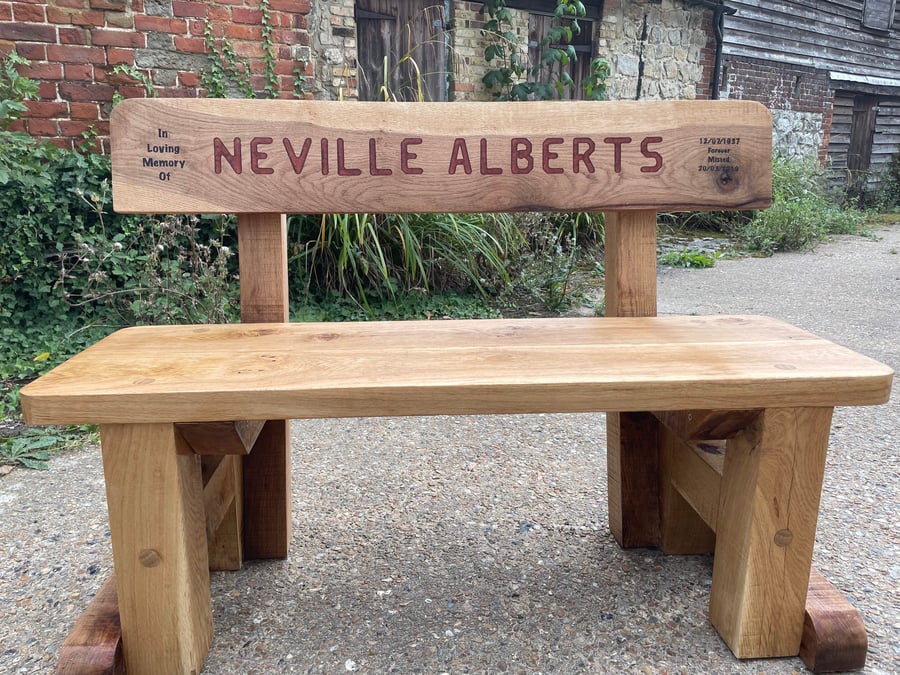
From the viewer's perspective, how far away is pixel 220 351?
1371 millimetres

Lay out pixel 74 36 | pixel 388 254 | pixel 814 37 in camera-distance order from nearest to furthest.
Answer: pixel 74 36
pixel 388 254
pixel 814 37

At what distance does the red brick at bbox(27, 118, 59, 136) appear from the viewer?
3.65m

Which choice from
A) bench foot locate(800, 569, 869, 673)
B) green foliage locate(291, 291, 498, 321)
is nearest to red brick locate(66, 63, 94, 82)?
green foliage locate(291, 291, 498, 321)

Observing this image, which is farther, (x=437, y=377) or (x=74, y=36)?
(x=74, y=36)

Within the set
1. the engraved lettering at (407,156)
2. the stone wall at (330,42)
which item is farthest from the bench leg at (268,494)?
the stone wall at (330,42)

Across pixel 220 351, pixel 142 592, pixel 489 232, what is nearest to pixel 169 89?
pixel 489 232

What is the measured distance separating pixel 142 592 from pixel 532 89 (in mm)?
6126

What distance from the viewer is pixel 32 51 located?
3576mm

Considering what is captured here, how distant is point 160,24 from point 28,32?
642 millimetres

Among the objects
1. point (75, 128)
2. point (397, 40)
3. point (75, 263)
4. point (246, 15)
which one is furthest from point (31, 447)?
point (397, 40)

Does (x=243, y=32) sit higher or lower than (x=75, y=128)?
higher

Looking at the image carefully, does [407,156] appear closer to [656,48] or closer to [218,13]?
[218,13]

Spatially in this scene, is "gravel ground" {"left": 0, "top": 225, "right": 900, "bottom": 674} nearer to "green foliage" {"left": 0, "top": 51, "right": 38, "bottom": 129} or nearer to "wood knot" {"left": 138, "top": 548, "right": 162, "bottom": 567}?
"wood knot" {"left": 138, "top": 548, "right": 162, "bottom": 567}

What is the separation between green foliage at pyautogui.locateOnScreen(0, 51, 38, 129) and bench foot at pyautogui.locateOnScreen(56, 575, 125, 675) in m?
2.95
